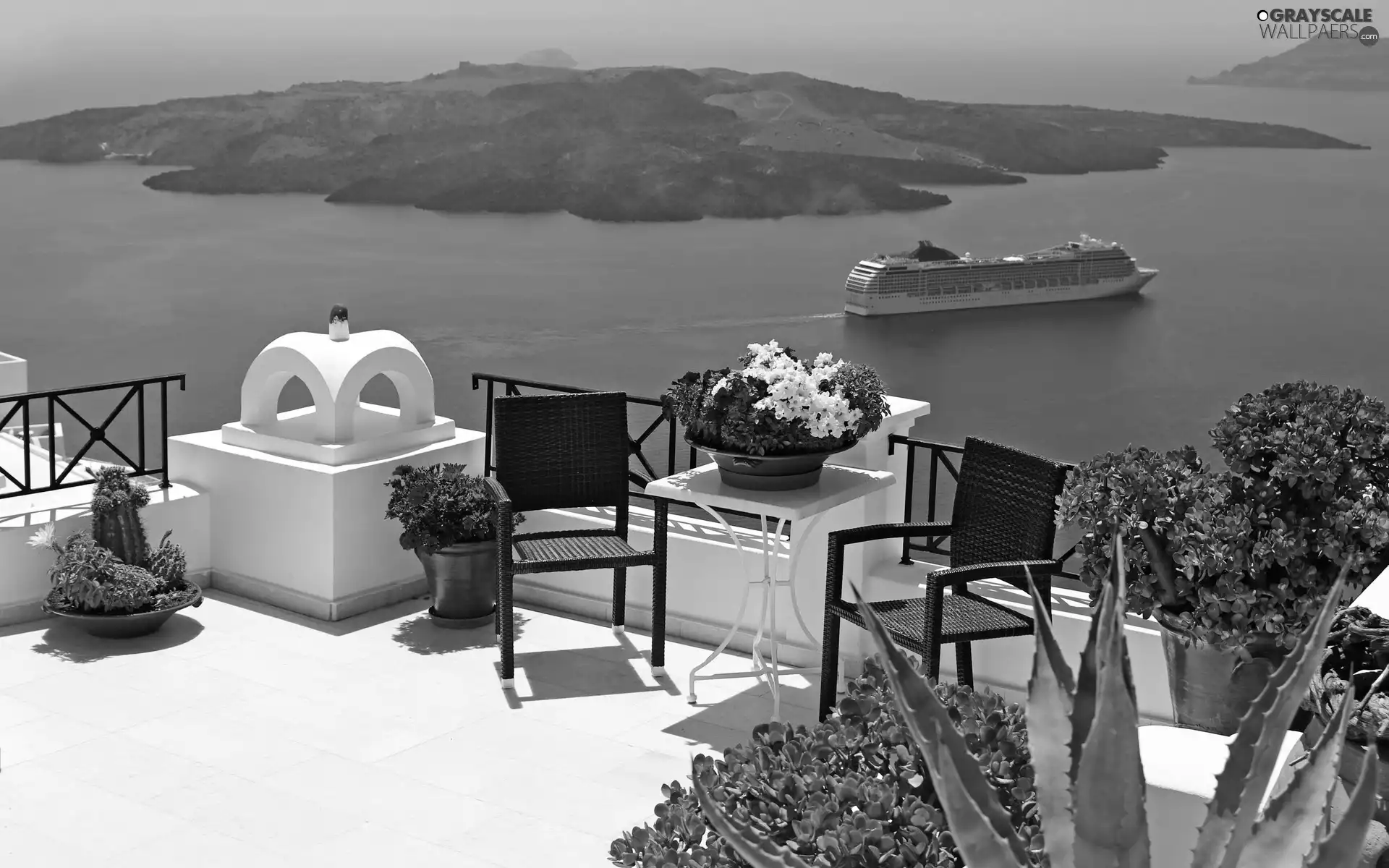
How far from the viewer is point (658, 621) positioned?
5000 millimetres

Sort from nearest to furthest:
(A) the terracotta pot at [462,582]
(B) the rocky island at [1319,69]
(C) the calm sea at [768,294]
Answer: (A) the terracotta pot at [462,582] < (B) the rocky island at [1319,69] < (C) the calm sea at [768,294]

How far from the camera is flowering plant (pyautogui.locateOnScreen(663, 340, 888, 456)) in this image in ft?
14.5

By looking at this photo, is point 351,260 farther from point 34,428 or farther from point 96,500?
point 96,500

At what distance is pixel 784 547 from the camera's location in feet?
18.0

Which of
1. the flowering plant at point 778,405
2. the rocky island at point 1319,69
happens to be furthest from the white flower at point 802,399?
the rocky island at point 1319,69

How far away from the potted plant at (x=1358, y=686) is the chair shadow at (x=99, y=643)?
3897 mm

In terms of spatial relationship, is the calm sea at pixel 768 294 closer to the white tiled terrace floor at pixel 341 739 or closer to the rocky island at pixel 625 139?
the rocky island at pixel 625 139

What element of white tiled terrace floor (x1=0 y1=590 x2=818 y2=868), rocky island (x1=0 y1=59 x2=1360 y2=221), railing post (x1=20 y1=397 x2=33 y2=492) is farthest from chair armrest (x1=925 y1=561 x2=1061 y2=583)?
rocky island (x1=0 y1=59 x2=1360 y2=221)

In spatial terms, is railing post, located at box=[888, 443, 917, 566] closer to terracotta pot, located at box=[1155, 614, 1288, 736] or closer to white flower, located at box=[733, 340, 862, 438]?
white flower, located at box=[733, 340, 862, 438]

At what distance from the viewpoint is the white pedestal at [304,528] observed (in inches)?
215

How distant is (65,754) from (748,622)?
228 centimetres

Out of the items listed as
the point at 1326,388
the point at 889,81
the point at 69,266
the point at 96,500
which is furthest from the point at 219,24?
the point at 1326,388

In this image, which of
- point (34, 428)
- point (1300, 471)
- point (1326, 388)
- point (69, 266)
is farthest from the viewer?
point (69, 266)

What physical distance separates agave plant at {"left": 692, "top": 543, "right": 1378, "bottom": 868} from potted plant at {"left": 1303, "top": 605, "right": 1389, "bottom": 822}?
35.6 inches
